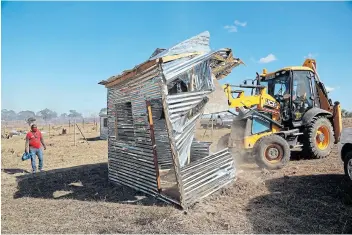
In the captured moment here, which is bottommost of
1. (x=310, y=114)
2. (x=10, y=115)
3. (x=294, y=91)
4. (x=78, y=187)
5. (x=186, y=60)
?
(x=78, y=187)

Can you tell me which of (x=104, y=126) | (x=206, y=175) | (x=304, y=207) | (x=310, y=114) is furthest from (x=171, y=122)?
(x=104, y=126)

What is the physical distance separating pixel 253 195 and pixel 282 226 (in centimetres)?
167

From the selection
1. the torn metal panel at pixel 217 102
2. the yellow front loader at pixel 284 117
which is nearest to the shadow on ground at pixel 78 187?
the torn metal panel at pixel 217 102

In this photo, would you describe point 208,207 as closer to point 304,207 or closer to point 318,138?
point 304,207

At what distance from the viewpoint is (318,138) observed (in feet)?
33.8

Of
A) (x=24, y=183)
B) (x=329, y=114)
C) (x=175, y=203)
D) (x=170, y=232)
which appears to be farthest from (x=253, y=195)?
(x=24, y=183)

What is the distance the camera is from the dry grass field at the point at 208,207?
5012 millimetres

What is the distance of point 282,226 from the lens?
4812mm

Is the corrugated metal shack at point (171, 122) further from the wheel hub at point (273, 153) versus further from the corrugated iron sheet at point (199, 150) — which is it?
the wheel hub at point (273, 153)

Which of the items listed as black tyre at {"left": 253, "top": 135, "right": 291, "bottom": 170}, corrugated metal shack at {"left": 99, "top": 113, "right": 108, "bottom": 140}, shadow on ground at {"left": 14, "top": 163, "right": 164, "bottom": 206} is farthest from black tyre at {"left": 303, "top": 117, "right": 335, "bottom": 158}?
corrugated metal shack at {"left": 99, "top": 113, "right": 108, "bottom": 140}

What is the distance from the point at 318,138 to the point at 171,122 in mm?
6642

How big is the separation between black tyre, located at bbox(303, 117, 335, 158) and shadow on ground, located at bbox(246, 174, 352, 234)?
253 centimetres

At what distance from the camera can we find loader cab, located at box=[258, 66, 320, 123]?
10.0 meters

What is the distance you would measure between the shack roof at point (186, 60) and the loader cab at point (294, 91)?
223cm
